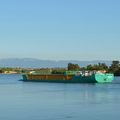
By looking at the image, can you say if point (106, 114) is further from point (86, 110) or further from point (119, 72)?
point (119, 72)

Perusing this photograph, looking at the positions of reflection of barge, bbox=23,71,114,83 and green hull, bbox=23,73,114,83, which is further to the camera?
reflection of barge, bbox=23,71,114,83

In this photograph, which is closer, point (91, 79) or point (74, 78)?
point (91, 79)

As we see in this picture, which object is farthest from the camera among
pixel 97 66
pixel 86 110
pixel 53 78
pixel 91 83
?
pixel 97 66

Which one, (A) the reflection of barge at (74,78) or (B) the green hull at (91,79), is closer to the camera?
(B) the green hull at (91,79)

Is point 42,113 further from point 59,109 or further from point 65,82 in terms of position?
point 65,82

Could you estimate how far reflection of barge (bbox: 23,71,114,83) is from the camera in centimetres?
8675

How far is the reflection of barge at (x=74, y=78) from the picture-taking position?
8675 centimetres

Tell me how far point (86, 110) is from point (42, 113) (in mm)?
3724

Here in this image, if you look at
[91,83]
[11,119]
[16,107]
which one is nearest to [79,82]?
[91,83]

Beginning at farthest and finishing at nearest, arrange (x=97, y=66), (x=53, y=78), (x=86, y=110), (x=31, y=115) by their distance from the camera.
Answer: (x=97, y=66) → (x=53, y=78) → (x=86, y=110) → (x=31, y=115)

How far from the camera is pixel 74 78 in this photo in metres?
92.4

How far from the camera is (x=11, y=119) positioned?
28.3 metres

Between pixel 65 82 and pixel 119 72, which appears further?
pixel 119 72

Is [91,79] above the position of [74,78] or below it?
below
